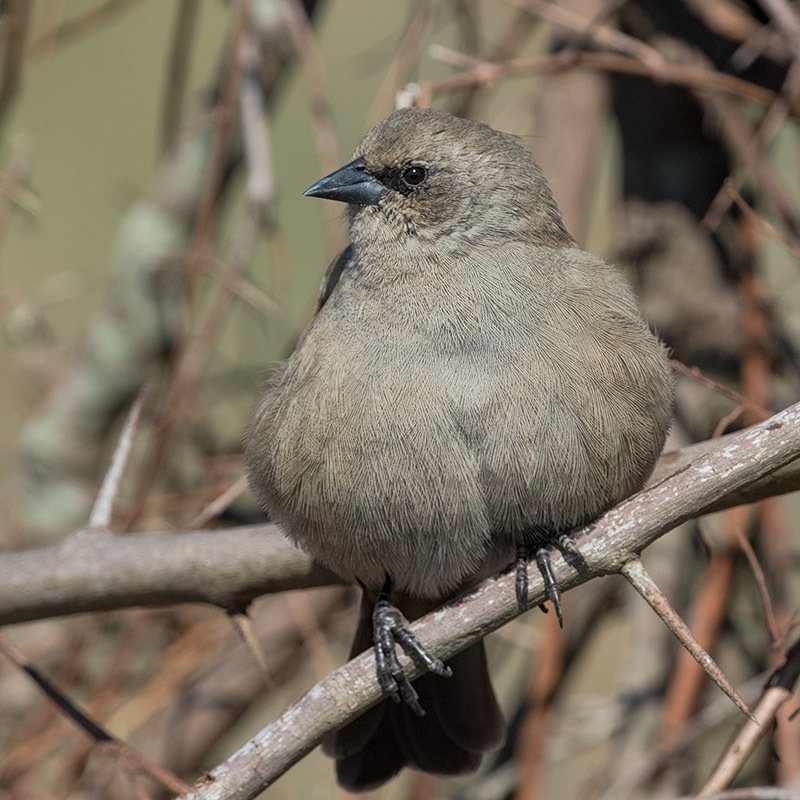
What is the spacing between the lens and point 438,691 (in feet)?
11.5

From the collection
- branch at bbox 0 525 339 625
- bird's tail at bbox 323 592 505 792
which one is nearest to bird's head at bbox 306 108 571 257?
branch at bbox 0 525 339 625

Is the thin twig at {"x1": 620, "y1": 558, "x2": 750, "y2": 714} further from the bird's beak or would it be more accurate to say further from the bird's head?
the bird's beak

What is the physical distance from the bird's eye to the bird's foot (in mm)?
952

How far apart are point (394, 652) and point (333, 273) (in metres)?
1.04

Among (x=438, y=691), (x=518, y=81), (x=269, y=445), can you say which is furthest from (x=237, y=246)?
(x=518, y=81)

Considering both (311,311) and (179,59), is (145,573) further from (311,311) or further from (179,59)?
(179,59)

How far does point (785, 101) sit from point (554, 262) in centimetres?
119

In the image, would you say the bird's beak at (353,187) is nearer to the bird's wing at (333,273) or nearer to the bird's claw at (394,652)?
the bird's wing at (333,273)

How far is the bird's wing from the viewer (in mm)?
3369

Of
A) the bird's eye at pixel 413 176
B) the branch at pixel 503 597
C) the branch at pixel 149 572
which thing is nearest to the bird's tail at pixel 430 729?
the branch at pixel 149 572

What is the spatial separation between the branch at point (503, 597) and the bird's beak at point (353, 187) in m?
1.13

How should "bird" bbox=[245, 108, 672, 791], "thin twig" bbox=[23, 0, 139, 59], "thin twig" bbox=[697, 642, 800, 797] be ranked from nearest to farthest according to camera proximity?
"thin twig" bbox=[697, 642, 800, 797]
"bird" bbox=[245, 108, 672, 791]
"thin twig" bbox=[23, 0, 139, 59]

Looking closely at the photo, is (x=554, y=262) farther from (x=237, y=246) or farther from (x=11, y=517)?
(x=11, y=517)

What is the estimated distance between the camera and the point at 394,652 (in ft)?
9.27
